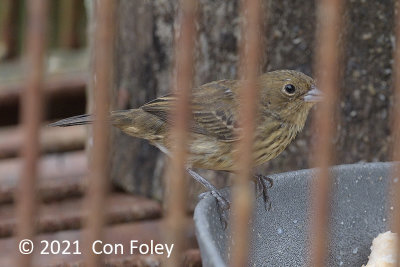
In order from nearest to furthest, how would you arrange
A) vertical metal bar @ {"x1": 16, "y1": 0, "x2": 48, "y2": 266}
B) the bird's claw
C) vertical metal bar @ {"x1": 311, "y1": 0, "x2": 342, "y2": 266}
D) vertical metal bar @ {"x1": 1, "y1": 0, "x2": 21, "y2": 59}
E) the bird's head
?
1. vertical metal bar @ {"x1": 16, "y1": 0, "x2": 48, "y2": 266}
2. vertical metal bar @ {"x1": 311, "y1": 0, "x2": 342, "y2": 266}
3. the bird's claw
4. the bird's head
5. vertical metal bar @ {"x1": 1, "y1": 0, "x2": 21, "y2": 59}

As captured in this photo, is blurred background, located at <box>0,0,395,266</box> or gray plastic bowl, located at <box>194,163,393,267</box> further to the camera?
blurred background, located at <box>0,0,395,266</box>

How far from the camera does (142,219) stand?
4773 mm

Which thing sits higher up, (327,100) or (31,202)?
→ (327,100)

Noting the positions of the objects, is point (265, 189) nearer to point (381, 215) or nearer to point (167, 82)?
point (381, 215)

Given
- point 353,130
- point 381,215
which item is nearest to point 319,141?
point 381,215

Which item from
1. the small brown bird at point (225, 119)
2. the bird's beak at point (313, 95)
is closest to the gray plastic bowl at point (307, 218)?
the small brown bird at point (225, 119)

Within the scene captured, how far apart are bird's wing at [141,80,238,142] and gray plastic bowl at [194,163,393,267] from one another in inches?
23.6

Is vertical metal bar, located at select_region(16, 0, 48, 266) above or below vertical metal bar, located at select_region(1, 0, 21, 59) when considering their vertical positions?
below

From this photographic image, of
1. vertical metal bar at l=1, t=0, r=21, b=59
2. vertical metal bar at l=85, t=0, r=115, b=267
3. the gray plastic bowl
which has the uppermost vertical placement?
vertical metal bar at l=1, t=0, r=21, b=59

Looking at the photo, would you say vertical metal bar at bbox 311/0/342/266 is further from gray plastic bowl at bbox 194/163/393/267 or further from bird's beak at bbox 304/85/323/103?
bird's beak at bbox 304/85/323/103

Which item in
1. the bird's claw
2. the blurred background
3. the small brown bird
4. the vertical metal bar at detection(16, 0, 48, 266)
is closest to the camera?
the vertical metal bar at detection(16, 0, 48, 266)

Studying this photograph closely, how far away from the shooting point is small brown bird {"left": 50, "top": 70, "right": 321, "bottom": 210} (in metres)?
3.88

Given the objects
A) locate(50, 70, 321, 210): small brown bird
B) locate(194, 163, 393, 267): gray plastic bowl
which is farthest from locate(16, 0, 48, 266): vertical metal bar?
locate(50, 70, 321, 210): small brown bird

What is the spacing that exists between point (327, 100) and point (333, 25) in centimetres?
15
